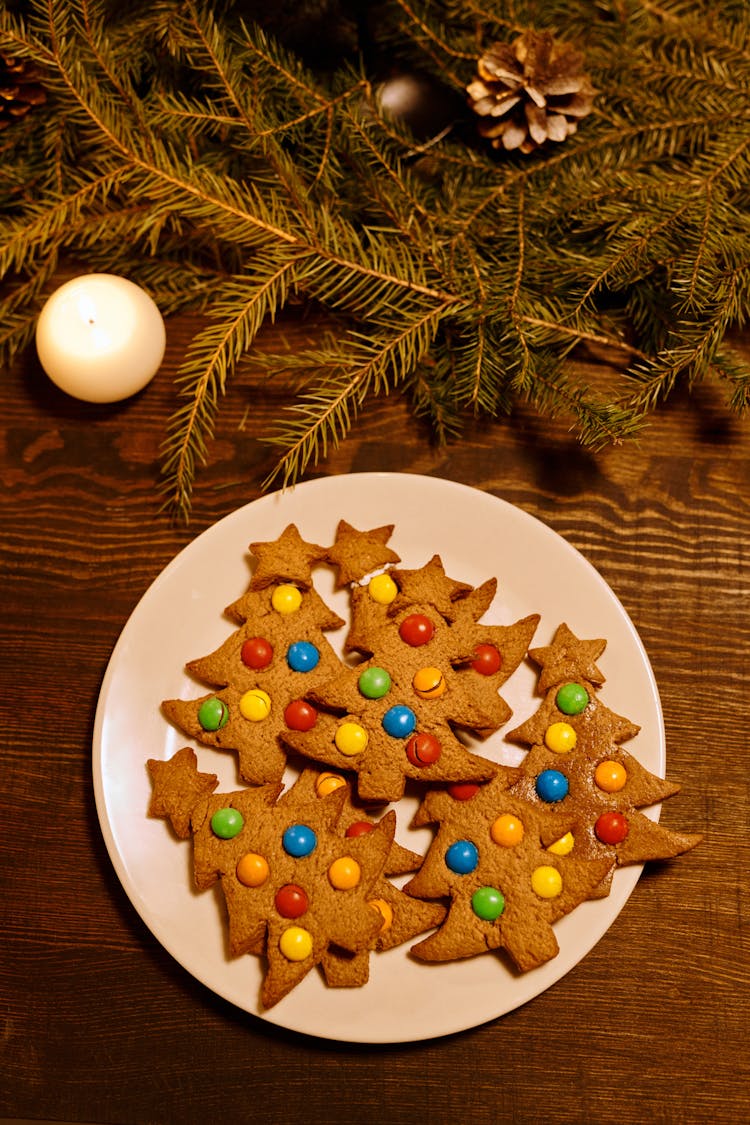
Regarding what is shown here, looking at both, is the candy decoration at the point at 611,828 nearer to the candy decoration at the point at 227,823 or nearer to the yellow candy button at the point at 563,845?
the yellow candy button at the point at 563,845

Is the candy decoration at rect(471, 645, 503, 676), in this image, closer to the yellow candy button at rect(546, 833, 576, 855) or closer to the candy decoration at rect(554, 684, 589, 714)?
the candy decoration at rect(554, 684, 589, 714)

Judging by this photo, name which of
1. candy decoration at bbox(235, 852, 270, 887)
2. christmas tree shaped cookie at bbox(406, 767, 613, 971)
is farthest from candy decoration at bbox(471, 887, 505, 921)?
candy decoration at bbox(235, 852, 270, 887)

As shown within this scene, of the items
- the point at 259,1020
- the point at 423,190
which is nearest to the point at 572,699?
the point at 259,1020

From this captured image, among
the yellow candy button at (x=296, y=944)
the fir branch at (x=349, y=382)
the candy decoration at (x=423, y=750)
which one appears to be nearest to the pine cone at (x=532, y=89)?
the fir branch at (x=349, y=382)

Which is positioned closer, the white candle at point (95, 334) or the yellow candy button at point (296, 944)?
the yellow candy button at point (296, 944)

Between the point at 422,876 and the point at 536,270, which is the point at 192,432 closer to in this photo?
the point at 536,270

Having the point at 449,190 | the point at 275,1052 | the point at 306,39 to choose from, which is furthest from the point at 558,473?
the point at 275,1052
